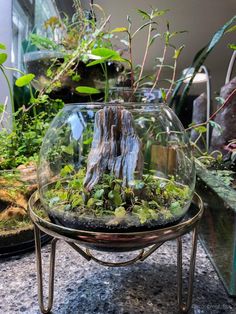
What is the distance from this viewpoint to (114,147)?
0.40 meters

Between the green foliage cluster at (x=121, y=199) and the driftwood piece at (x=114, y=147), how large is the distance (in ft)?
0.04

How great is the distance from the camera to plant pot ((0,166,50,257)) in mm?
575

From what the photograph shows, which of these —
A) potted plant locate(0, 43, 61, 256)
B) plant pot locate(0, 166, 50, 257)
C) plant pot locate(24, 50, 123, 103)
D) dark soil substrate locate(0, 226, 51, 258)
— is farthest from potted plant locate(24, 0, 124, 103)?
dark soil substrate locate(0, 226, 51, 258)

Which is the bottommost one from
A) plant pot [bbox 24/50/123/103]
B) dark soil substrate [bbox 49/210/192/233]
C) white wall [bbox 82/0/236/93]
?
dark soil substrate [bbox 49/210/192/233]

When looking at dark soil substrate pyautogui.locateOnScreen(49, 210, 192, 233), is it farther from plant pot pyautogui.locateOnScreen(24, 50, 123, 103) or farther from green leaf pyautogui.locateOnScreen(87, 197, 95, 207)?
plant pot pyautogui.locateOnScreen(24, 50, 123, 103)

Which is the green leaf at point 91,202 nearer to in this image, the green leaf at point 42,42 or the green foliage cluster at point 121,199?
the green foliage cluster at point 121,199

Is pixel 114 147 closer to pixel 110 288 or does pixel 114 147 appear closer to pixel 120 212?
pixel 120 212

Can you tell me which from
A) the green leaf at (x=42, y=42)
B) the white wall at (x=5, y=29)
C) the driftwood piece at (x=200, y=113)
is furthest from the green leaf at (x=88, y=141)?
the driftwood piece at (x=200, y=113)

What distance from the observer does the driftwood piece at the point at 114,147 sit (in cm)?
39

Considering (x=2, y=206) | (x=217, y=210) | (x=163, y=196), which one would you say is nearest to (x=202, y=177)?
(x=217, y=210)

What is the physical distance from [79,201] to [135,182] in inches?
3.0

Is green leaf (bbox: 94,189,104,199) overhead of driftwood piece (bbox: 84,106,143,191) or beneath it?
beneath

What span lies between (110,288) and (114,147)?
0.24 metres

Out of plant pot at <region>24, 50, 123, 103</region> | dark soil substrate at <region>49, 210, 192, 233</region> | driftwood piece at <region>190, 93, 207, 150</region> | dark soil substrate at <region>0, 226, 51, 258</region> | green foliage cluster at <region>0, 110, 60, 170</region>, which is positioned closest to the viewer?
dark soil substrate at <region>49, 210, 192, 233</region>
